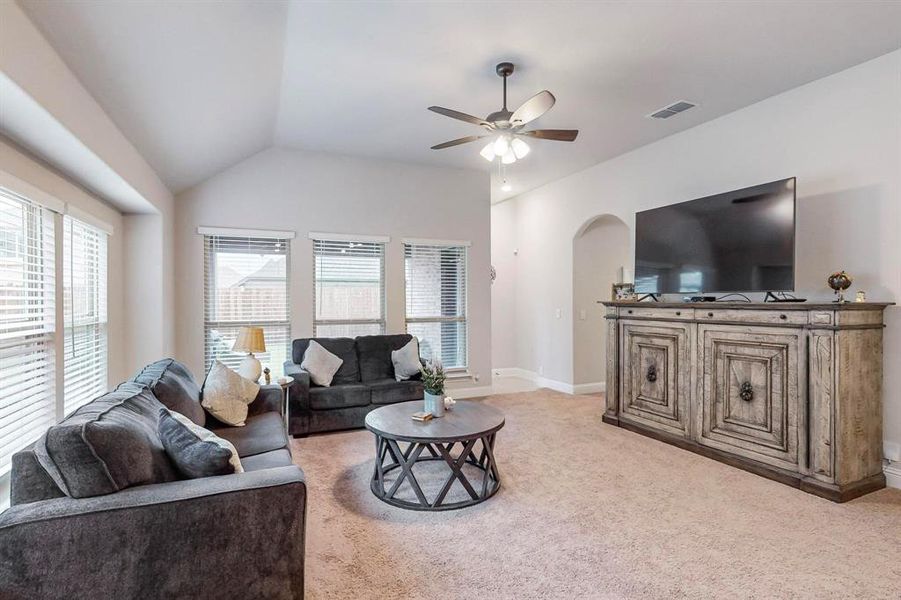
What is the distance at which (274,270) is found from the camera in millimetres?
5277

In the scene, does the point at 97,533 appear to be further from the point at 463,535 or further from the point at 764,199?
the point at 764,199

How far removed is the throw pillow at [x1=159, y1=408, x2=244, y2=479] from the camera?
6.16 ft

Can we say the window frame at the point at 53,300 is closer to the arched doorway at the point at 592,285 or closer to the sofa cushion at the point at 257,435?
the sofa cushion at the point at 257,435

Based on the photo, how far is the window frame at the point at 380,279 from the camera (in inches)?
214

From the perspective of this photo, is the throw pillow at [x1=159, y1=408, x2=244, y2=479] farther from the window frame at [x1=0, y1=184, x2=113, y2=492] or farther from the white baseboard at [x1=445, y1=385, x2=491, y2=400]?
the white baseboard at [x1=445, y1=385, x2=491, y2=400]

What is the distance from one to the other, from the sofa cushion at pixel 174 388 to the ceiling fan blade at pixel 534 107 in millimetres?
2798

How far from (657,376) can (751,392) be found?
0.90 meters

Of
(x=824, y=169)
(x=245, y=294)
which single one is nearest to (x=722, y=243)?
(x=824, y=169)

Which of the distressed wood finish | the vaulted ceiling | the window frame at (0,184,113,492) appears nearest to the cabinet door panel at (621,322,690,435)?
the distressed wood finish

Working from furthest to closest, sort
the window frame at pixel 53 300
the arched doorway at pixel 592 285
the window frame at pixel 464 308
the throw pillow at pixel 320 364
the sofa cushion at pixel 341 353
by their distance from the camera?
1. the arched doorway at pixel 592 285
2. the window frame at pixel 464 308
3. the sofa cushion at pixel 341 353
4. the throw pillow at pixel 320 364
5. the window frame at pixel 53 300

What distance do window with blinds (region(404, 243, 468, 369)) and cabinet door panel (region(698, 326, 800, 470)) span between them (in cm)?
304

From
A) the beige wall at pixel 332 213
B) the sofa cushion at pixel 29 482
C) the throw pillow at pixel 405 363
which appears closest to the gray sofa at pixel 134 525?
the sofa cushion at pixel 29 482

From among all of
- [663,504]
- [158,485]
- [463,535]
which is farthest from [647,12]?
[158,485]

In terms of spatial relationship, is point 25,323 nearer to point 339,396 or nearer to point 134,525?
point 134,525
